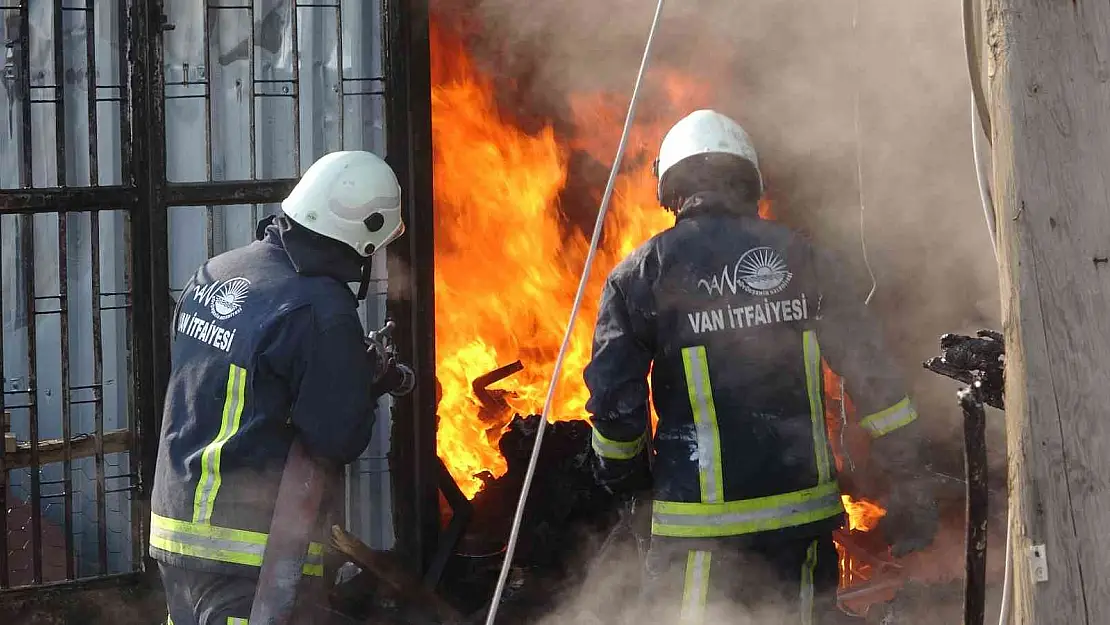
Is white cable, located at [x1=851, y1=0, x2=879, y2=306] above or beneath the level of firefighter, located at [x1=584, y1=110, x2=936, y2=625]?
above

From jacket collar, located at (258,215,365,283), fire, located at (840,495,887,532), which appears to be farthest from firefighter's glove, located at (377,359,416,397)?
fire, located at (840,495,887,532)

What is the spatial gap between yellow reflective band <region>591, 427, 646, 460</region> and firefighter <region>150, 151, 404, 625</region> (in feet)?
2.65

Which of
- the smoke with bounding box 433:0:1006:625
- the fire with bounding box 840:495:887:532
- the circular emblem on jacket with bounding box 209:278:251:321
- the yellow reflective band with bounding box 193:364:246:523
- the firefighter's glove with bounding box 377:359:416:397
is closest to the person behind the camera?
the yellow reflective band with bounding box 193:364:246:523

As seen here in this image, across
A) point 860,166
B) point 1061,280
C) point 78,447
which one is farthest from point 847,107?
point 78,447

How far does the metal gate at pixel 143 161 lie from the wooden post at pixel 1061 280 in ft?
12.3

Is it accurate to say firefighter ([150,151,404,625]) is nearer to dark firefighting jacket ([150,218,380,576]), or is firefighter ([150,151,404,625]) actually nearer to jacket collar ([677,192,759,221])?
dark firefighting jacket ([150,218,380,576])

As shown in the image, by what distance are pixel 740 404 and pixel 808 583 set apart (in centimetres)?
68

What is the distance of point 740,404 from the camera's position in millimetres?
4332

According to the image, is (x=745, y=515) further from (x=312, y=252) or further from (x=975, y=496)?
(x=312, y=252)

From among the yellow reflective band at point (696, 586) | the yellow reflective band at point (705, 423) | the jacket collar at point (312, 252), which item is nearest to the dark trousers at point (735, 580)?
the yellow reflective band at point (696, 586)

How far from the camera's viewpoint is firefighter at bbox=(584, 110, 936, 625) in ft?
14.1

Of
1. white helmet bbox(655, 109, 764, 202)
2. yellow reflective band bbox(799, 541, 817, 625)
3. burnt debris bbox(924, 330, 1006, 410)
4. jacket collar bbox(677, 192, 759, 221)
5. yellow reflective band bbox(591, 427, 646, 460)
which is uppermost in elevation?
white helmet bbox(655, 109, 764, 202)

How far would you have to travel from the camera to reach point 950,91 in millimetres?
5910

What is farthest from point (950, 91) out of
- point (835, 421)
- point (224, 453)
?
point (224, 453)
